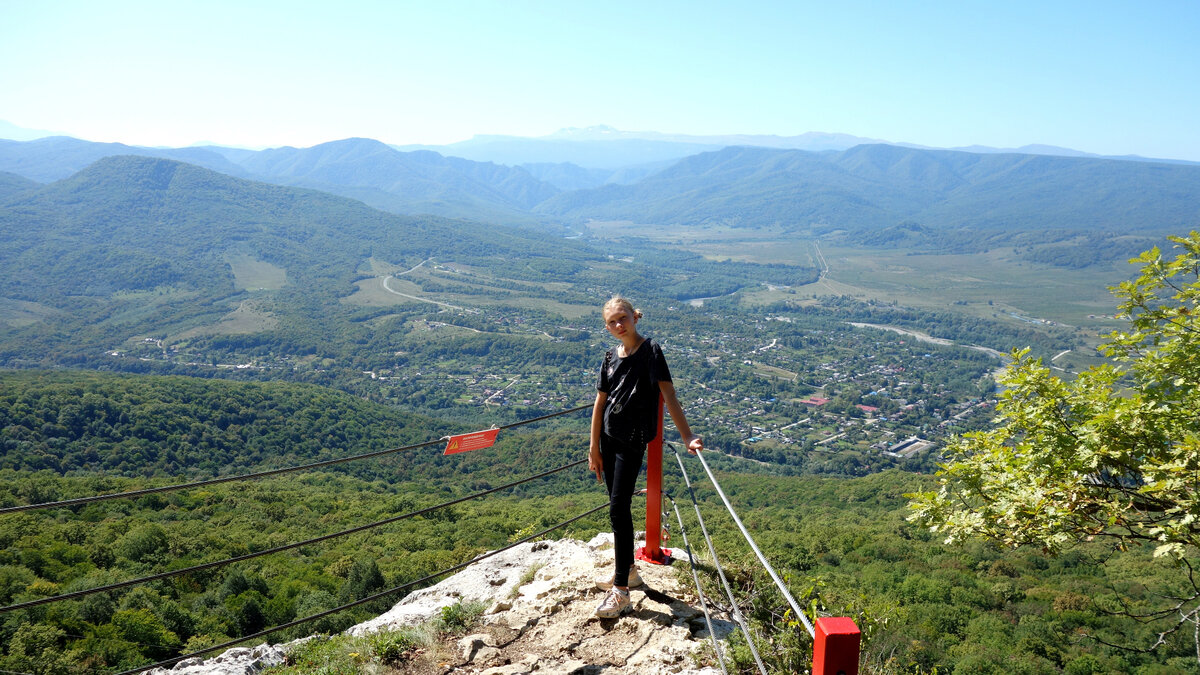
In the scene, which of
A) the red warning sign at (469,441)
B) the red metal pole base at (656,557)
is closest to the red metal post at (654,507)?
the red metal pole base at (656,557)

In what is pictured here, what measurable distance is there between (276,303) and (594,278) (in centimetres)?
6067

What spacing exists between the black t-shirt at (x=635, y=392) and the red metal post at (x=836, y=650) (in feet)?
6.54

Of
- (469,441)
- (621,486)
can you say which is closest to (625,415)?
(621,486)

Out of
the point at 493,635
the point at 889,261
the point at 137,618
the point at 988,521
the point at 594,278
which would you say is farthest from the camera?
the point at 889,261

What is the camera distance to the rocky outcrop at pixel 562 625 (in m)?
3.57

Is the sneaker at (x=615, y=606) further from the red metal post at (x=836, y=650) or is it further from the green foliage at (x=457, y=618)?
the red metal post at (x=836, y=650)

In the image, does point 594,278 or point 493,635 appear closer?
point 493,635

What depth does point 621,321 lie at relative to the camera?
3.57 meters

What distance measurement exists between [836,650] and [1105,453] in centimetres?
368

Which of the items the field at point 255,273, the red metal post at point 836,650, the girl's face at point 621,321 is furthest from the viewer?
the field at point 255,273

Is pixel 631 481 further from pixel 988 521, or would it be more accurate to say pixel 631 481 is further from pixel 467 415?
pixel 467 415

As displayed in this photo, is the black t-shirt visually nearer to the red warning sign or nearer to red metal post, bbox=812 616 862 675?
the red warning sign

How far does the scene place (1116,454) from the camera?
13.6 feet

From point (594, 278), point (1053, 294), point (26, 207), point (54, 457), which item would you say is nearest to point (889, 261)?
point (1053, 294)
